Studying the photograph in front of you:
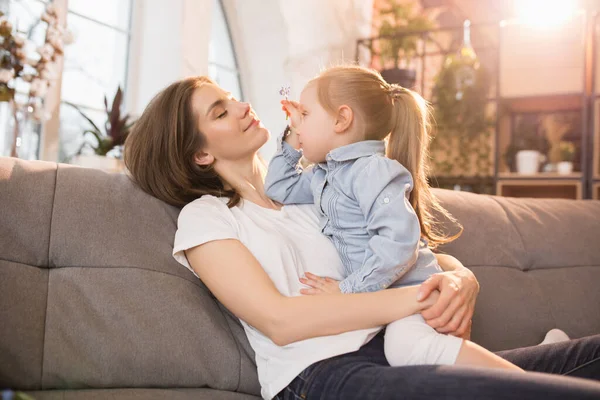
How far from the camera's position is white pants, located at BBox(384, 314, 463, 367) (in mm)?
1279

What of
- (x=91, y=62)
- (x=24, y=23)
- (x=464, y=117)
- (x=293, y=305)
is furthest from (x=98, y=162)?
(x=464, y=117)

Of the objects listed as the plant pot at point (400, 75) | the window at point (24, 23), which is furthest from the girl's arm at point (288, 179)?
the plant pot at point (400, 75)

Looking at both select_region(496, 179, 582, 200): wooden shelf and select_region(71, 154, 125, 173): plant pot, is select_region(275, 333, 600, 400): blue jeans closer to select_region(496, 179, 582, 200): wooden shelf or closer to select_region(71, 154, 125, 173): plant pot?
select_region(71, 154, 125, 173): plant pot

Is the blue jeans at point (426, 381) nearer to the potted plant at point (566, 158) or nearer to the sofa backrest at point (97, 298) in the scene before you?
the sofa backrest at point (97, 298)

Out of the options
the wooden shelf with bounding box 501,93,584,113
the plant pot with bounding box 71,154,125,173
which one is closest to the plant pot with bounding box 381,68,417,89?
the wooden shelf with bounding box 501,93,584,113

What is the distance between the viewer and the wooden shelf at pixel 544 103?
4473mm

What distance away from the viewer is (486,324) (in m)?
2.01

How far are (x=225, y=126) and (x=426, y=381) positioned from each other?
0.87m

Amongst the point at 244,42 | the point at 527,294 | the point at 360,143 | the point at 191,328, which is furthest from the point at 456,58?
the point at 191,328

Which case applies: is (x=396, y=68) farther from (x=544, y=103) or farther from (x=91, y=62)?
(x=91, y=62)

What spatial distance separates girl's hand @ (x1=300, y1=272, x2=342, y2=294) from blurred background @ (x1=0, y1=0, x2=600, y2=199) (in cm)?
211

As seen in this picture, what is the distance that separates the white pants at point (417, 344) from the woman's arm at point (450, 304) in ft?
0.09

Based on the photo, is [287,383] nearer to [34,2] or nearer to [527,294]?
[527,294]

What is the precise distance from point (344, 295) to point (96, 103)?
7.94 ft
